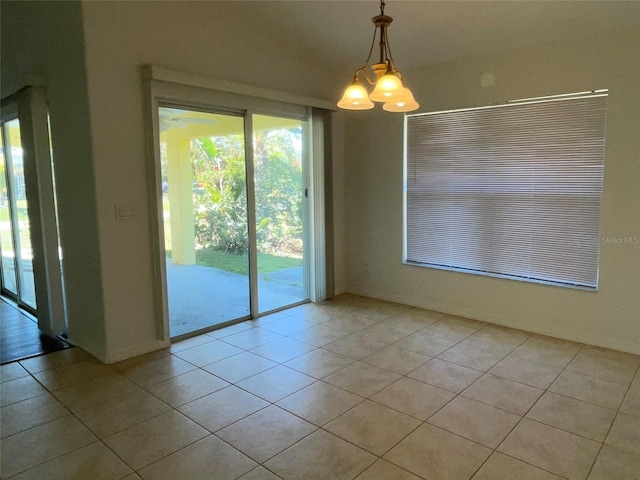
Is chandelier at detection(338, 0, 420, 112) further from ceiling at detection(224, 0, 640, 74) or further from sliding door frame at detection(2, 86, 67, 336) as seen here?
sliding door frame at detection(2, 86, 67, 336)

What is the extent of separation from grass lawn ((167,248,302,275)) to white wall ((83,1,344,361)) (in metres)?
0.46

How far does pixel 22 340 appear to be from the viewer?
3.98 metres

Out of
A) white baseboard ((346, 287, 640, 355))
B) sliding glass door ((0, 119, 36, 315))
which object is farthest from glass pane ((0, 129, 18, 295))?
white baseboard ((346, 287, 640, 355))

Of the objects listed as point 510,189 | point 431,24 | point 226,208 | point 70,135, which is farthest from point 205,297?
point 431,24

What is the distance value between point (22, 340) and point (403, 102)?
3.92 m

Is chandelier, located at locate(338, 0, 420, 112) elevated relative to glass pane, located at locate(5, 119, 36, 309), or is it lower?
elevated

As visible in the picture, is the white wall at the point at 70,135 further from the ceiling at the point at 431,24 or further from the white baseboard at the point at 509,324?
the white baseboard at the point at 509,324

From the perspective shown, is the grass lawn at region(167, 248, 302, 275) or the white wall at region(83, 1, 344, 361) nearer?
the white wall at region(83, 1, 344, 361)

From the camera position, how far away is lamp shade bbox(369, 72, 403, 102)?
2.43 metres

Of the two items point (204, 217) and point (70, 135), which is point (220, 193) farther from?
point (70, 135)

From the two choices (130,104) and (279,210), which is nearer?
(130,104)

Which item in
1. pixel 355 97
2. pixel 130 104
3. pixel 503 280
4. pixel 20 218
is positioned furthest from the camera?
pixel 20 218

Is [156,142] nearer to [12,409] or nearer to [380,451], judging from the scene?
[12,409]

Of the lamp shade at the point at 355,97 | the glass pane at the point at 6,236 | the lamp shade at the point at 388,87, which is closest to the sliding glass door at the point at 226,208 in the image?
the lamp shade at the point at 355,97
